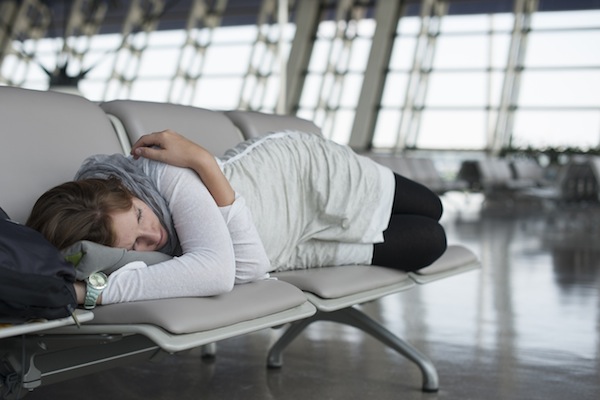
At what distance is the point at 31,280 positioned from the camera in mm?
1254

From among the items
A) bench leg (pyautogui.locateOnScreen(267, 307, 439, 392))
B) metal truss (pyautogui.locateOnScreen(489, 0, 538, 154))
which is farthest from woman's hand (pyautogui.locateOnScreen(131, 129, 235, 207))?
metal truss (pyautogui.locateOnScreen(489, 0, 538, 154))

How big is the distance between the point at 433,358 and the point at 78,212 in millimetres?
1728

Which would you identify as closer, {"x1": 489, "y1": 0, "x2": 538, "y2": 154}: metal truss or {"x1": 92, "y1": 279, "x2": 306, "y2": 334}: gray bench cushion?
{"x1": 92, "y1": 279, "x2": 306, "y2": 334}: gray bench cushion

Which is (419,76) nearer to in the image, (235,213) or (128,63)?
(128,63)

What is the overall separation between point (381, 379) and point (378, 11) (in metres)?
14.5

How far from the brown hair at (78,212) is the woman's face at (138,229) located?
0.02 metres

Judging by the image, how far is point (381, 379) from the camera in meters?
2.62

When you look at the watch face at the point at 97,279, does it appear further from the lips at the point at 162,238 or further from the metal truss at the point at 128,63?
the metal truss at the point at 128,63

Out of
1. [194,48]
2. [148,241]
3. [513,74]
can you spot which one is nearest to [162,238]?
[148,241]

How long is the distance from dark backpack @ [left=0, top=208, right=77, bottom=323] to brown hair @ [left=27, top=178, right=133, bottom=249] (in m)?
0.21

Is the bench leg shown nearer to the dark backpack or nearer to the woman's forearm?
the woman's forearm

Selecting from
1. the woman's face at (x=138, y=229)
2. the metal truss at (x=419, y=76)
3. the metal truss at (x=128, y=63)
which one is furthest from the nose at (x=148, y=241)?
the metal truss at (x=128, y=63)

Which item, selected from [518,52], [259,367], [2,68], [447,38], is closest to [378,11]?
[447,38]

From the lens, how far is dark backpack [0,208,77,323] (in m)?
1.24
